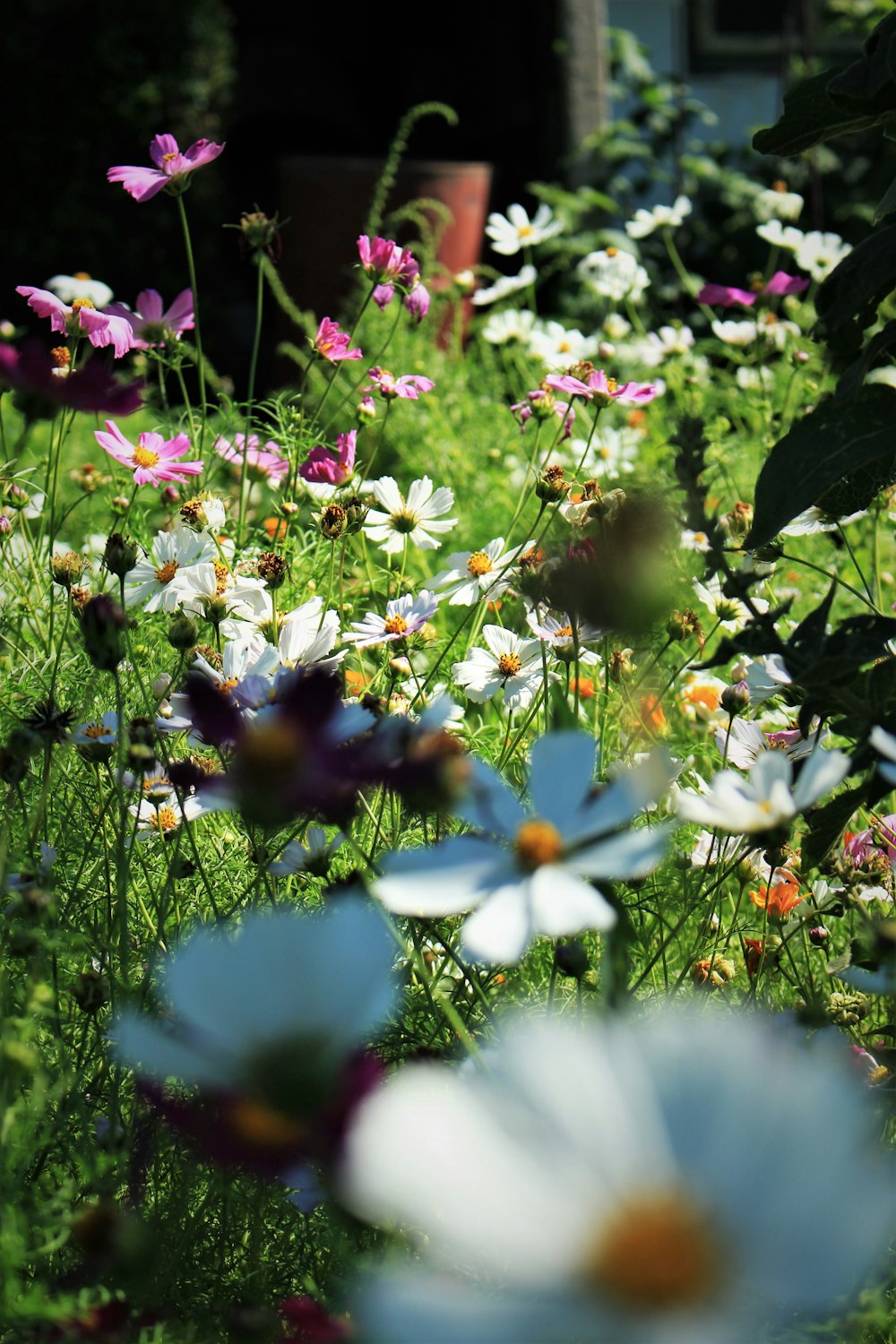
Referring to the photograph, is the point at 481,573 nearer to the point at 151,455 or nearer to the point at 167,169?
the point at 151,455

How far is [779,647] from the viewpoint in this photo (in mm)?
545

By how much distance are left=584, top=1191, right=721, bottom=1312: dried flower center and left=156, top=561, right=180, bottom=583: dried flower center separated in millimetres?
762

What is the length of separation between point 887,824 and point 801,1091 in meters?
0.59

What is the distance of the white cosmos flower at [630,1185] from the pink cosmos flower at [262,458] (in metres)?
0.98

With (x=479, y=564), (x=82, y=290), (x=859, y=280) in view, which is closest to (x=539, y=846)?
(x=859, y=280)

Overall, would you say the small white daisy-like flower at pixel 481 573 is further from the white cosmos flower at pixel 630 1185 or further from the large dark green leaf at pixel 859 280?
the white cosmos flower at pixel 630 1185

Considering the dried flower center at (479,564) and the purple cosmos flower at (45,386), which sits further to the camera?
the dried flower center at (479,564)

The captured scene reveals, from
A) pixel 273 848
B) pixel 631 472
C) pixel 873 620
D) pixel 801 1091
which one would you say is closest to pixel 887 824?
pixel 873 620

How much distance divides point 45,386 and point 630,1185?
0.38 m

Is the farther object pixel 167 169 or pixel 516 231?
pixel 516 231

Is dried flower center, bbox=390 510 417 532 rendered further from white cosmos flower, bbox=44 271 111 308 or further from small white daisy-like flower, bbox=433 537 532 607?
white cosmos flower, bbox=44 271 111 308

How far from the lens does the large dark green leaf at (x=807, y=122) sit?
807 millimetres

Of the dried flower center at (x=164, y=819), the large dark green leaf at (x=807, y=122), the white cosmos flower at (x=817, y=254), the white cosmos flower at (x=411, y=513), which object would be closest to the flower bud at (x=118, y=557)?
the dried flower center at (x=164, y=819)

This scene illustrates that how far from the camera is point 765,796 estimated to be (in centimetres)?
46
